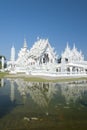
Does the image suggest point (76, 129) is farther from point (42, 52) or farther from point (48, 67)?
point (42, 52)

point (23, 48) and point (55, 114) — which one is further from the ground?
point (23, 48)

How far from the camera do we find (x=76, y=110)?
1536 centimetres

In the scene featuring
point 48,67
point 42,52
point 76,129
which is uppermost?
point 42,52

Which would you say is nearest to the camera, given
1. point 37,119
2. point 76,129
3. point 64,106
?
point 76,129

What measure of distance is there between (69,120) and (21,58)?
66777 mm

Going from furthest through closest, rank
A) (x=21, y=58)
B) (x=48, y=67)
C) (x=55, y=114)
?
(x=21, y=58), (x=48, y=67), (x=55, y=114)

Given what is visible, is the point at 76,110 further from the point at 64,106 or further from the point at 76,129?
the point at 76,129

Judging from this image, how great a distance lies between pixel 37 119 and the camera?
41.5 feet

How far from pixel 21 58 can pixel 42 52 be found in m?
11.8

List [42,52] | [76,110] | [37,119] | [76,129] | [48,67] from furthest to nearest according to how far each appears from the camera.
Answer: [42,52]
[48,67]
[76,110]
[37,119]
[76,129]

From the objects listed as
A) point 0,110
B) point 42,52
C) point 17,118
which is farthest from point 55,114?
point 42,52

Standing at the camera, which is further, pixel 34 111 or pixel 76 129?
pixel 34 111

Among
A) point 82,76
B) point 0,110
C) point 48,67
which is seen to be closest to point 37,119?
point 0,110

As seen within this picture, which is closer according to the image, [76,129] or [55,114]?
[76,129]
